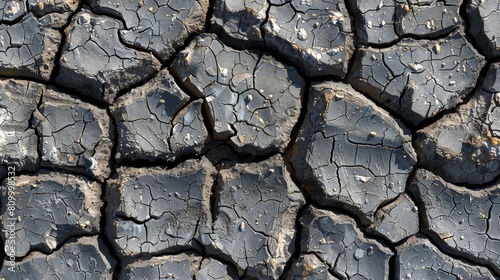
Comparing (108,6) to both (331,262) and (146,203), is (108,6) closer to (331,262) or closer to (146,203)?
(146,203)

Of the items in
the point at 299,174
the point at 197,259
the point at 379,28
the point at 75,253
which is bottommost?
the point at 75,253

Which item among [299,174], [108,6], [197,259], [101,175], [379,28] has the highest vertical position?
[379,28]

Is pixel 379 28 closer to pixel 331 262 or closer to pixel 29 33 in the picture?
pixel 331 262

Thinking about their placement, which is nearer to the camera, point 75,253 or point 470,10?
point 75,253

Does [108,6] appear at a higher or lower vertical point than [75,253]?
higher

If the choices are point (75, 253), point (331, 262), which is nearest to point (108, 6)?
point (75, 253)

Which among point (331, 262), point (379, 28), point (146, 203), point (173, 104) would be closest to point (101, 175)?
point (146, 203)
